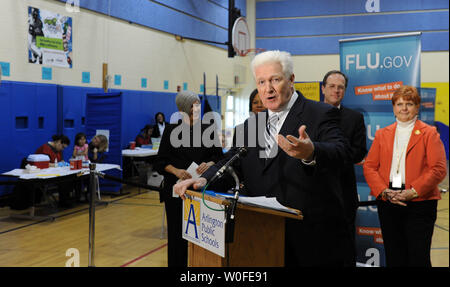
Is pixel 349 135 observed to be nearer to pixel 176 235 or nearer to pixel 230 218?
pixel 176 235

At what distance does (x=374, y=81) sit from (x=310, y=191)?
248cm

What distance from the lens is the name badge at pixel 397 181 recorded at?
Answer: 3.09m

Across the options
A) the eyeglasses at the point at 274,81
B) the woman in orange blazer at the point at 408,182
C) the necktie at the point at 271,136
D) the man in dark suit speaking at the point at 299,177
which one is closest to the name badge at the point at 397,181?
the woman in orange blazer at the point at 408,182

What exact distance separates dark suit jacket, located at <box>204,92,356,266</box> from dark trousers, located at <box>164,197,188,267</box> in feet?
5.02

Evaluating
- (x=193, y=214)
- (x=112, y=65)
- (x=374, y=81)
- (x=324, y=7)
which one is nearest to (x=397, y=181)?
(x=374, y=81)

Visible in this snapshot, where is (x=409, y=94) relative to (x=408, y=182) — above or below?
above

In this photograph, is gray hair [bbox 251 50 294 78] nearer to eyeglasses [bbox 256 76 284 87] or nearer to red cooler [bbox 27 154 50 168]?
eyeglasses [bbox 256 76 284 87]

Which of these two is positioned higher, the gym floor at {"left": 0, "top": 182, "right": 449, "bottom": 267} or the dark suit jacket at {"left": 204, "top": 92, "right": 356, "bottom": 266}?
the dark suit jacket at {"left": 204, "top": 92, "right": 356, "bottom": 266}

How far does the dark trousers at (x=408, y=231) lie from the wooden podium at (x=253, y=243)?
59.4 inches

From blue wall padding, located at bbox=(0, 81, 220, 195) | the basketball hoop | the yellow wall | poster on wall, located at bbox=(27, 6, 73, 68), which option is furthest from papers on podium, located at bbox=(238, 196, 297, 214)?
the yellow wall

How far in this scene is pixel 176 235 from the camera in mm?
3479

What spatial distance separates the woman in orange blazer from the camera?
9.69 feet
